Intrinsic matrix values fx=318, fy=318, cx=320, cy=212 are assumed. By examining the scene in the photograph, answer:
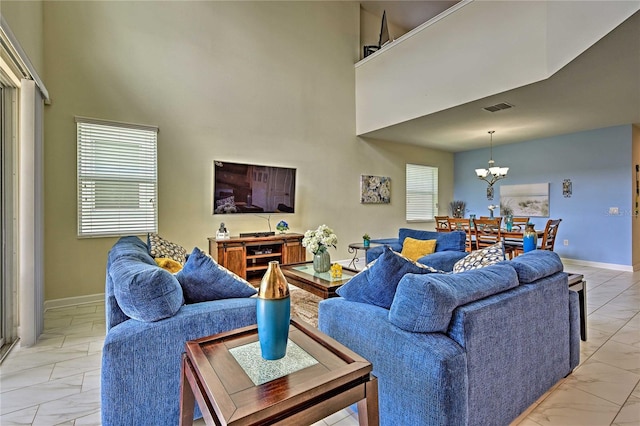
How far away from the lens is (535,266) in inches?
72.5

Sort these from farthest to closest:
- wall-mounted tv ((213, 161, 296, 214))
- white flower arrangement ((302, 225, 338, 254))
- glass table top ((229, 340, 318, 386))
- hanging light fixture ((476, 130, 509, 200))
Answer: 1. hanging light fixture ((476, 130, 509, 200))
2. wall-mounted tv ((213, 161, 296, 214))
3. white flower arrangement ((302, 225, 338, 254))
4. glass table top ((229, 340, 318, 386))

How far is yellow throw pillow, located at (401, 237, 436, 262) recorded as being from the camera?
159 inches

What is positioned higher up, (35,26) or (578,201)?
(35,26)

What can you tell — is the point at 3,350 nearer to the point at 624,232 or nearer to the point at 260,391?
the point at 260,391

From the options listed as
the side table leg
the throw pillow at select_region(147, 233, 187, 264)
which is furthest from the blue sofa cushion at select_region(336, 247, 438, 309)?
the throw pillow at select_region(147, 233, 187, 264)

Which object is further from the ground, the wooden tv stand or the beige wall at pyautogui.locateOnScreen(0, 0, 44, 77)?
the beige wall at pyautogui.locateOnScreen(0, 0, 44, 77)

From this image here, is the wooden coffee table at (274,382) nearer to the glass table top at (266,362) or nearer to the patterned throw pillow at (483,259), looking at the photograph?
the glass table top at (266,362)

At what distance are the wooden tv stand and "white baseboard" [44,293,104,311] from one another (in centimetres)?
146

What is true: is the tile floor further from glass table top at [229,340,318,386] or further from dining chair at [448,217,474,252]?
dining chair at [448,217,474,252]

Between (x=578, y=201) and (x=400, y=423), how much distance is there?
6.77m

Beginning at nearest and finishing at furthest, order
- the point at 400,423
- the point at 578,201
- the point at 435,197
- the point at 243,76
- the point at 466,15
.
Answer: the point at 400,423 → the point at 466,15 → the point at 243,76 → the point at 578,201 → the point at 435,197

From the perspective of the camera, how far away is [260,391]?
0.98 metres

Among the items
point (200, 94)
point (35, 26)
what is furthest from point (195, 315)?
point (200, 94)

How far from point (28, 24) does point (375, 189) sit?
559 centimetres
